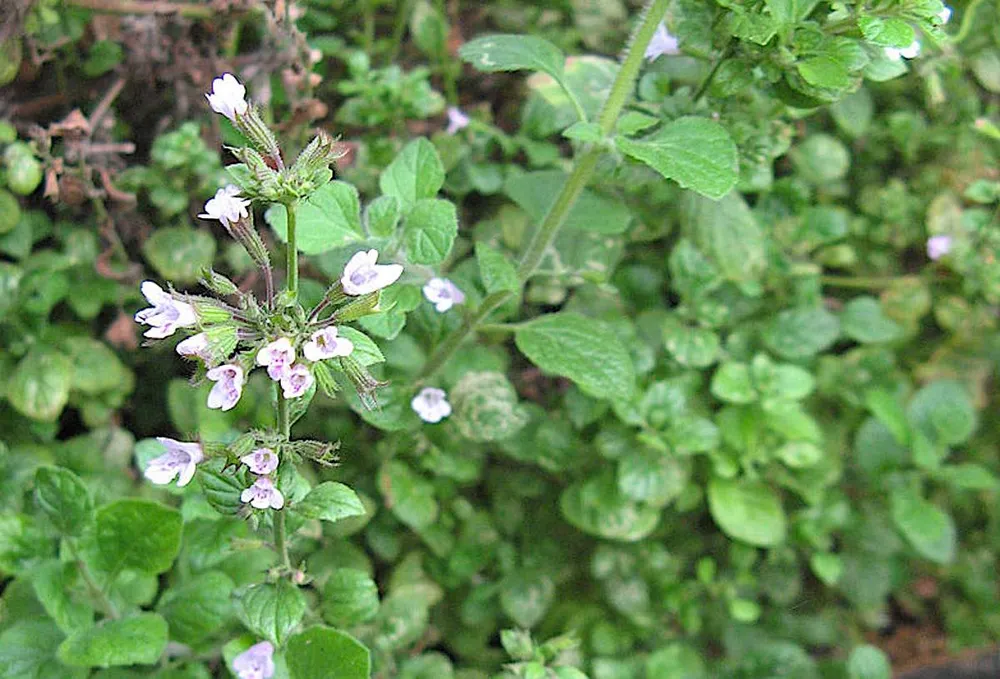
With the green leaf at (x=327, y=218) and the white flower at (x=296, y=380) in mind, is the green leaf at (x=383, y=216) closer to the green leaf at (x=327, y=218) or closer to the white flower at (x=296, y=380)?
the green leaf at (x=327, y=218)

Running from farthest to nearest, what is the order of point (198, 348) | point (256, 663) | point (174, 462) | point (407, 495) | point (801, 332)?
point (801, 332) < point (407, 495) < point (256, 663) < point (174, 462) < point (198, 348)

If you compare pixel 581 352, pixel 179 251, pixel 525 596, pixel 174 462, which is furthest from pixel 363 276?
pixel 525 596

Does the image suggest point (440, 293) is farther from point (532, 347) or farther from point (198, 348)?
point (198, 348)

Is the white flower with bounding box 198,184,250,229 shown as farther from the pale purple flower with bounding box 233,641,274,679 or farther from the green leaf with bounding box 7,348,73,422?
the green leaf with bounding box 7,348,73,422

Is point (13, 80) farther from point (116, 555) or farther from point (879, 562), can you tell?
point (879, 562)

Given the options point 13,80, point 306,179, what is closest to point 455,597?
point 306,179

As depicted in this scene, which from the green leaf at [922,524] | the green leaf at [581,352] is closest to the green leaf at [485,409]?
the green leaf at [581,352]

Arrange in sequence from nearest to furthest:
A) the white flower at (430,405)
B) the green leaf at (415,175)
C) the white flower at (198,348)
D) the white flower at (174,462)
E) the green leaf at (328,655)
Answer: the white flower at (198,348)
the white flower at (174,462)
the green leaf at (328,655)
the green leaf at (415,175)
the white flower at (430,405)
